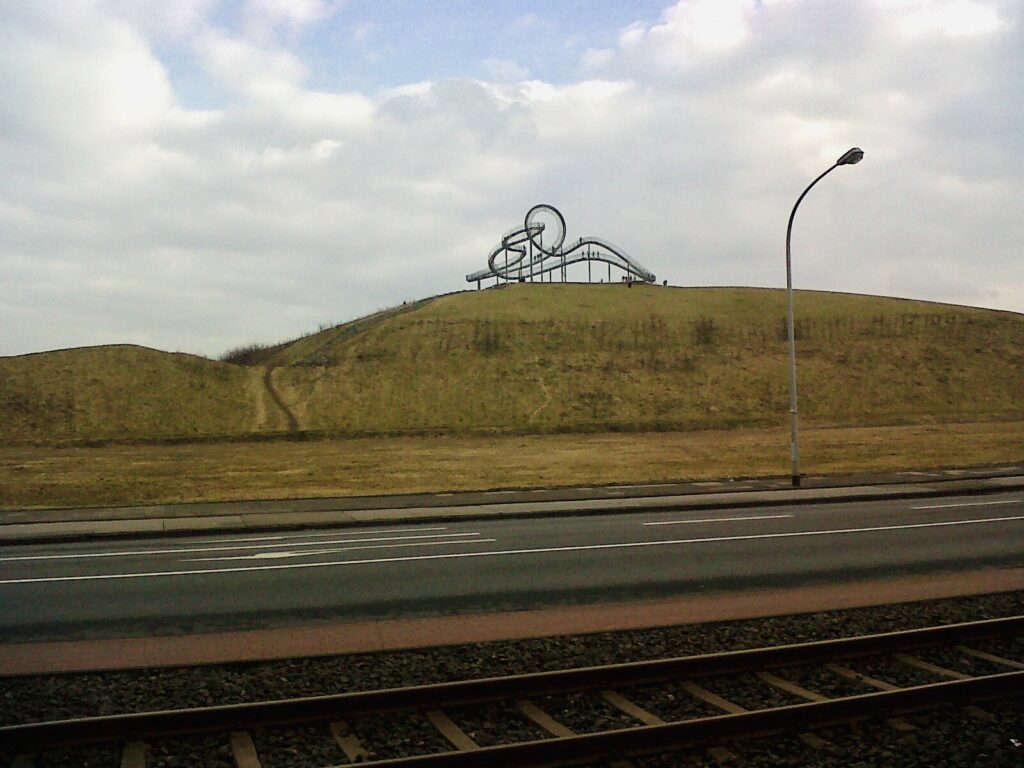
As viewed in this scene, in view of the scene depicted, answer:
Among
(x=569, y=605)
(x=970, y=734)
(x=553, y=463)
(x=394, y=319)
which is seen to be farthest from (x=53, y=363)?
(x=970, y=734)

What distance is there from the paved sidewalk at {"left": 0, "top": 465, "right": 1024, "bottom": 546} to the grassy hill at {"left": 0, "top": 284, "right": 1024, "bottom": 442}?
120ft

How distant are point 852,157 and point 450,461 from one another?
82.5 ft

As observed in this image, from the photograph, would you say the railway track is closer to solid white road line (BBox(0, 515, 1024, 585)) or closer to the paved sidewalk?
solid white road line (BBox(0, 515, 1024, 585))

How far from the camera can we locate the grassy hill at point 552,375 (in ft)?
216

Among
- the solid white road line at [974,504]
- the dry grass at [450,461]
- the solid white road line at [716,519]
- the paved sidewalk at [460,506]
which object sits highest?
the dry grass at [450,461]

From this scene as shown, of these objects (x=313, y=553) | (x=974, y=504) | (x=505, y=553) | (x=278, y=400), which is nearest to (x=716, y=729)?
(x=505, y=553)

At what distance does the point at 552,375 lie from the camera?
3034 inches

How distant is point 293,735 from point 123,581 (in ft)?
26.3

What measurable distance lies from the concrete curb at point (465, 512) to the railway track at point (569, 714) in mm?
13163

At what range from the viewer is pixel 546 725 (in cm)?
715

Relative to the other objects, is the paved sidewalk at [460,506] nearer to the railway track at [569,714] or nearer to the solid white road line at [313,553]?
the solid white road line at [313,553]

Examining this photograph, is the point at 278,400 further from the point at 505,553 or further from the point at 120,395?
the point at 505,553

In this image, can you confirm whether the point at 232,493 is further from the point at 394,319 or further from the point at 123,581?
the point at 394,319

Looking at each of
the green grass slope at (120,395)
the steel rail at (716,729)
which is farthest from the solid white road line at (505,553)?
the green grass slope at (120,395)
